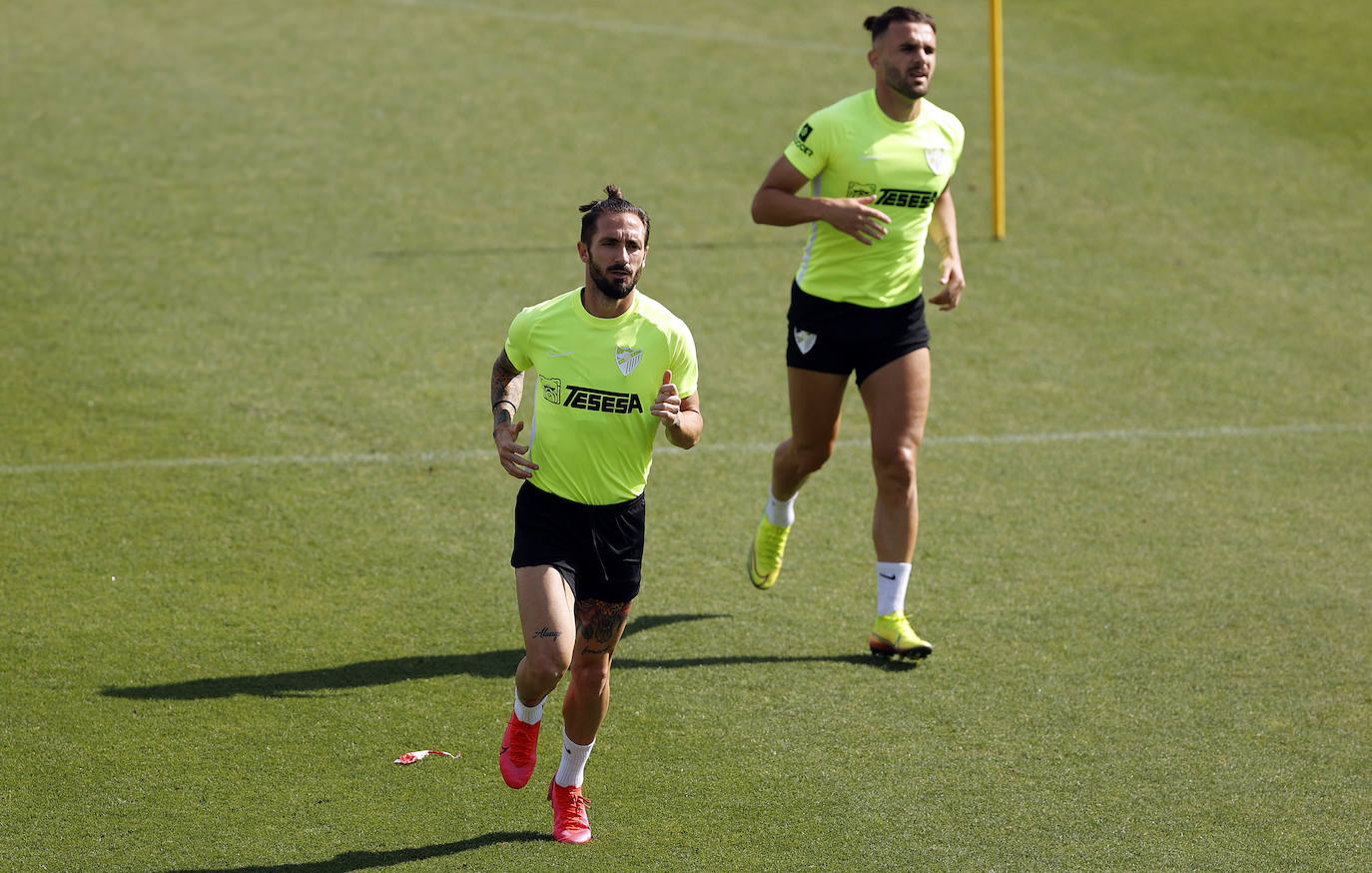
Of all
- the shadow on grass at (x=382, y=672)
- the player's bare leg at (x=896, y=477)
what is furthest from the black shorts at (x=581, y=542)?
the player's bare leg at (x=896, y=477)

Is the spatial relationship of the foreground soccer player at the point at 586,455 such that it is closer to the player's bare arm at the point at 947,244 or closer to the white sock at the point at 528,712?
the white sock at the point at 528,712

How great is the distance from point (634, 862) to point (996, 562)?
335cm

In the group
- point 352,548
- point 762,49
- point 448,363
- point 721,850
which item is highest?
point 762,49

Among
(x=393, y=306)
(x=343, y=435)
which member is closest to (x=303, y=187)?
(x=393, y=306)

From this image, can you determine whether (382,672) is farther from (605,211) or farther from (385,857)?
(605,211)

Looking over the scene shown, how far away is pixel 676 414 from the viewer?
5172 millimetres

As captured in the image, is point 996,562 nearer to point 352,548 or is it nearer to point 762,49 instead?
point 352,548

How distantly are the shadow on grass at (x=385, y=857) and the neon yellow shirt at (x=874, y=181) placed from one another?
297 cm

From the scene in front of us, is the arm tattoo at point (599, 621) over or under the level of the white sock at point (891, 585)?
over

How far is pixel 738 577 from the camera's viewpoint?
26.2 feet

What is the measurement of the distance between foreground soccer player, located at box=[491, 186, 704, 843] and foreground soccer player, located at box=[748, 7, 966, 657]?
1.79 meters

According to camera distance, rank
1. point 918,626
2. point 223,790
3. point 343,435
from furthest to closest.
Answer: point 343,435 < point 918,626 < point 223,790

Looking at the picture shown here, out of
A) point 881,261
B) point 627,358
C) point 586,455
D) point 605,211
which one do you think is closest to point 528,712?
point 586,455

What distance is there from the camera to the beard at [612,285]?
17.3ft
